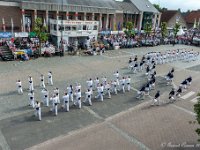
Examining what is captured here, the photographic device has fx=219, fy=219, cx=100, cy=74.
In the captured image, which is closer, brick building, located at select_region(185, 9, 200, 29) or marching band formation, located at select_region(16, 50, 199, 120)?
marching band formation, located at select_region(16, 50, 199, 120)

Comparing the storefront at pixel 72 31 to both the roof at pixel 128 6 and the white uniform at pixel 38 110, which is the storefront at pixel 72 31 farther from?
the white uniform at pixel 38 110

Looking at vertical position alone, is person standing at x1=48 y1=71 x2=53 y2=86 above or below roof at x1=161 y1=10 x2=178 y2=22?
below

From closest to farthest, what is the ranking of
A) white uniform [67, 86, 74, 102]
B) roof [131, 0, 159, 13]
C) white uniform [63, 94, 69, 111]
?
white uniform [63, 94, 69, 111] → white uniform [67, 86, 74, 102] → roof [131, 0, 159, 13]

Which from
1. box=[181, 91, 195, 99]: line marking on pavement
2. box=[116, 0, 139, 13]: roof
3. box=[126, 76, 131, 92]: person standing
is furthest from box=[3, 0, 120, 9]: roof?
box=[181, 91, 195, 99]: line marking on pavement

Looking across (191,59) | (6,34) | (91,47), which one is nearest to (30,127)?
(6,34)

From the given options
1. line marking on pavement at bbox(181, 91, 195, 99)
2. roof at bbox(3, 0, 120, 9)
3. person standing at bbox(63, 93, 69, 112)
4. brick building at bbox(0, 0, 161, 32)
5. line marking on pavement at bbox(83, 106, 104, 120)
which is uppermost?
roof at bbox(3, 0, 120, 9)

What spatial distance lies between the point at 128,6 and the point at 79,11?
17.0 m

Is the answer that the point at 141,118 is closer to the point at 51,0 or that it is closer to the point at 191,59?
the point at 191,59

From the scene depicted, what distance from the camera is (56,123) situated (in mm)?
13734

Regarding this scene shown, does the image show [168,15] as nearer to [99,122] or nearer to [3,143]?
[99,122]

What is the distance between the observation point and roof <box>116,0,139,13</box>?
5057 cm

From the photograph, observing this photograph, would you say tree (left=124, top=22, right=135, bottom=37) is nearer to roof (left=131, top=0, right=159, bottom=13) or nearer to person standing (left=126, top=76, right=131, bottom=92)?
roof (left=131, top=0, right=159, bottom=13)

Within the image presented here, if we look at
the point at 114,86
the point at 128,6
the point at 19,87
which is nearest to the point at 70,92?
the point at 114,86

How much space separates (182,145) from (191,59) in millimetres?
24886
